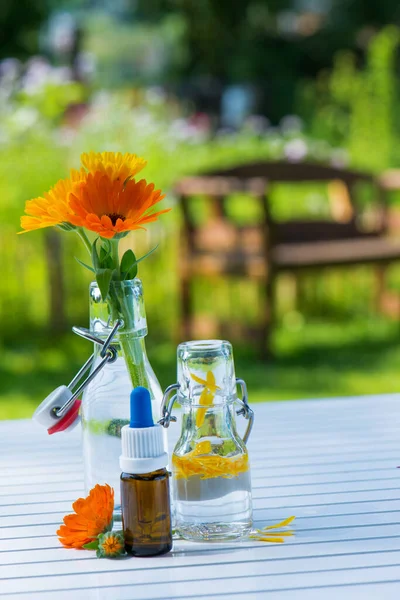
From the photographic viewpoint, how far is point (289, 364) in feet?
15.5

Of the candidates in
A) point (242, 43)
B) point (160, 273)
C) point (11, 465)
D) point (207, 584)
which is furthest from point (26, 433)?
point (242, 43)

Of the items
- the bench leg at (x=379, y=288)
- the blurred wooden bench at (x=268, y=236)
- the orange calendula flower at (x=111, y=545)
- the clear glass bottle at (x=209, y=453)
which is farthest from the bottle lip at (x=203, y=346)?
the bench leg at (x=379, y=288)

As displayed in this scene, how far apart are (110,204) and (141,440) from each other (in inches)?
9.8

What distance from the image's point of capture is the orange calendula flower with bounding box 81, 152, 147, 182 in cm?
108

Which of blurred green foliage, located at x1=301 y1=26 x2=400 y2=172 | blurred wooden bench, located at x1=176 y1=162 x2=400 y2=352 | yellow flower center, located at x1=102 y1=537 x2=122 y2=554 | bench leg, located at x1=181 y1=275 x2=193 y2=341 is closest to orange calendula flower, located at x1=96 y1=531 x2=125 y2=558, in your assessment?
yellow flower center, located at x1=102 y1=537 x2=122 y2=554

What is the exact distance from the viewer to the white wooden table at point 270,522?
101 centimetres

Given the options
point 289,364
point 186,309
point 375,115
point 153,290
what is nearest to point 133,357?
point 289,364

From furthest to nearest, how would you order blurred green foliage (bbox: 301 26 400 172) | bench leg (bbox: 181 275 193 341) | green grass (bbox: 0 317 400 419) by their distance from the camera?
1. blurred green foliage (bbox: 301 26 400 172)
2. bench leg (bbox: 181 275 193 341)
3. green grass (bbox: 0 317 400 419)

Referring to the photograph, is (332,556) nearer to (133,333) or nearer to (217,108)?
(133,333)

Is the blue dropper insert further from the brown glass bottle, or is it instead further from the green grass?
the green grass

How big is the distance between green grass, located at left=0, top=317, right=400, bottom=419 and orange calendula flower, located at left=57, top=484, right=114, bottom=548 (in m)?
2.86

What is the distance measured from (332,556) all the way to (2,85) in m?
5.90

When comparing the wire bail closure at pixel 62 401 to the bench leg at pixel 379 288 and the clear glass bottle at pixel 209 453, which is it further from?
the bench leg at pixel 379 288

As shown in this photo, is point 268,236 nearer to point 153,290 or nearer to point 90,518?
point 153,290
